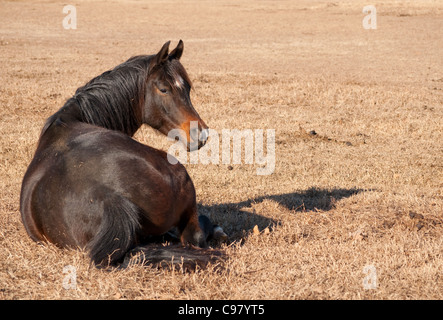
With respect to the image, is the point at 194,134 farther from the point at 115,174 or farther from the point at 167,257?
the point at 167,257

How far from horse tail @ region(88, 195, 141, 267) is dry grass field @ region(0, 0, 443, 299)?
0.13m

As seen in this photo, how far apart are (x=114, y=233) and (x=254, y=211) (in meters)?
2.47

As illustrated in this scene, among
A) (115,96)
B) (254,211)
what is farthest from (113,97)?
(254,211)

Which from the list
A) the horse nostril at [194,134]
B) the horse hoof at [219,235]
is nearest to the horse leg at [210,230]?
the horse hoof at [219,235]

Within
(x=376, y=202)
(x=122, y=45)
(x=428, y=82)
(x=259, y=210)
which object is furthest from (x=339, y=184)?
(x=122, y=45)

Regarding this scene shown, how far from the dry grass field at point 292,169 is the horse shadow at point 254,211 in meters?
0.03

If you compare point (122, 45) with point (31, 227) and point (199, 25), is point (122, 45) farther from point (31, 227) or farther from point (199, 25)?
point (31, 227)

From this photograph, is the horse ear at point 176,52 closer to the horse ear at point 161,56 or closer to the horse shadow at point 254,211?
the horse ear at point 161,56

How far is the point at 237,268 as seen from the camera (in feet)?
12.3

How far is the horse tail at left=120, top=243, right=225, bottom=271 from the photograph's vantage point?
353cm

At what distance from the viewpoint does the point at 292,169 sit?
7746 millimetres

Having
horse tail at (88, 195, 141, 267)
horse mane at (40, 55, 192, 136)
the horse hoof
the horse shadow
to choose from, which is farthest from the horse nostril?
horse tail at (88, 195, 141, 267)

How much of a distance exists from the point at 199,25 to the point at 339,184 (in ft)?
86.2

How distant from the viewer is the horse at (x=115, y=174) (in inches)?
140
